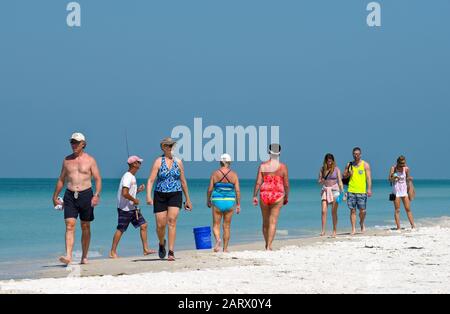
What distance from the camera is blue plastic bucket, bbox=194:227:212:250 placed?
12930mm

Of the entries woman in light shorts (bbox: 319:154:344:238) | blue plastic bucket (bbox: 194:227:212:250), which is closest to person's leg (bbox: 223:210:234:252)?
blue plastic bucket (bbox: 194:227:212:250)

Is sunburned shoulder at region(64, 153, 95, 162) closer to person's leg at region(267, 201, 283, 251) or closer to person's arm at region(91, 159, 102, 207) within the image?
person's arm at region(91, 159, 102, 207)

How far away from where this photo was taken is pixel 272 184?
12.0 m

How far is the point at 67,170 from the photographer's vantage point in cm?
1034

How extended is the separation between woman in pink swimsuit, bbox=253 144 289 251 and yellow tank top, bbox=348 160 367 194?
11.4ft

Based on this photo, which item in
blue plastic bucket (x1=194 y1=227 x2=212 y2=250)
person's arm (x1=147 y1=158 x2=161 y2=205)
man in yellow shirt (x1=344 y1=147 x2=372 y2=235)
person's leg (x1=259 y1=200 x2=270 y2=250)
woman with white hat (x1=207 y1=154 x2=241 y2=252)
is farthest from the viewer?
man in yellow shirt (x1=344 y1=147 x2=372 y2=235)

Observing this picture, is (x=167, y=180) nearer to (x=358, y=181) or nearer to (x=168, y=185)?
(x=168, y=185)

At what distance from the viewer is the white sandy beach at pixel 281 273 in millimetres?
7734

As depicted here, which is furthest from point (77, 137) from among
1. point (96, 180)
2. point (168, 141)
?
point (168, 141)

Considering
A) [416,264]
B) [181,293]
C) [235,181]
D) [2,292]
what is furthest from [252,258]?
[2,292]

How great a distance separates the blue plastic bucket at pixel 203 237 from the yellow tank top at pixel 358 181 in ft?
11.9

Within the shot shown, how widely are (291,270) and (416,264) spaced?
169cm

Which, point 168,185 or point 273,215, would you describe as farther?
point 273,215

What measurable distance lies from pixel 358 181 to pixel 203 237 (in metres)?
3.82
